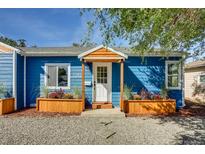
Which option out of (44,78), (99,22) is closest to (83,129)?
(99,22)

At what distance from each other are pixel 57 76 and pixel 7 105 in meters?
2.91

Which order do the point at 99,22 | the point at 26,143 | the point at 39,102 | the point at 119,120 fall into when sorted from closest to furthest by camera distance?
the point at 26,143
the point at 99,22
the point at 119,120
the point at 39,102

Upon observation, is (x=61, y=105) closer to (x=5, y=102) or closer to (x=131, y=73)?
(x=5, y=102)

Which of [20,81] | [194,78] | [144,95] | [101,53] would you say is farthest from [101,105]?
[194,78]

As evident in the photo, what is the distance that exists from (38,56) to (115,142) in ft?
25.0

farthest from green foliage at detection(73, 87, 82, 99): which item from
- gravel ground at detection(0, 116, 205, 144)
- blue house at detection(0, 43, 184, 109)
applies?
gravel ground at detection(0, 116, 205, 144)

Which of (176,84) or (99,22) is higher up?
(99,22)

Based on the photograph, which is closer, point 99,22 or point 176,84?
point 99,22

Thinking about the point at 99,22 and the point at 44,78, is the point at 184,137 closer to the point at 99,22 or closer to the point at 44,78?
the point at 99,22

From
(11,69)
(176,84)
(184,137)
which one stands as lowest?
(184,137)

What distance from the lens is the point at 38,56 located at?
461 inches

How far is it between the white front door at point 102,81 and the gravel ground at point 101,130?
8.46 ft

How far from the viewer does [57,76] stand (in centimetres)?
1177

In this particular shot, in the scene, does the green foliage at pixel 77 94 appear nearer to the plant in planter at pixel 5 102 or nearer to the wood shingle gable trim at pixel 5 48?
the plant in planter at pixel 5 102
